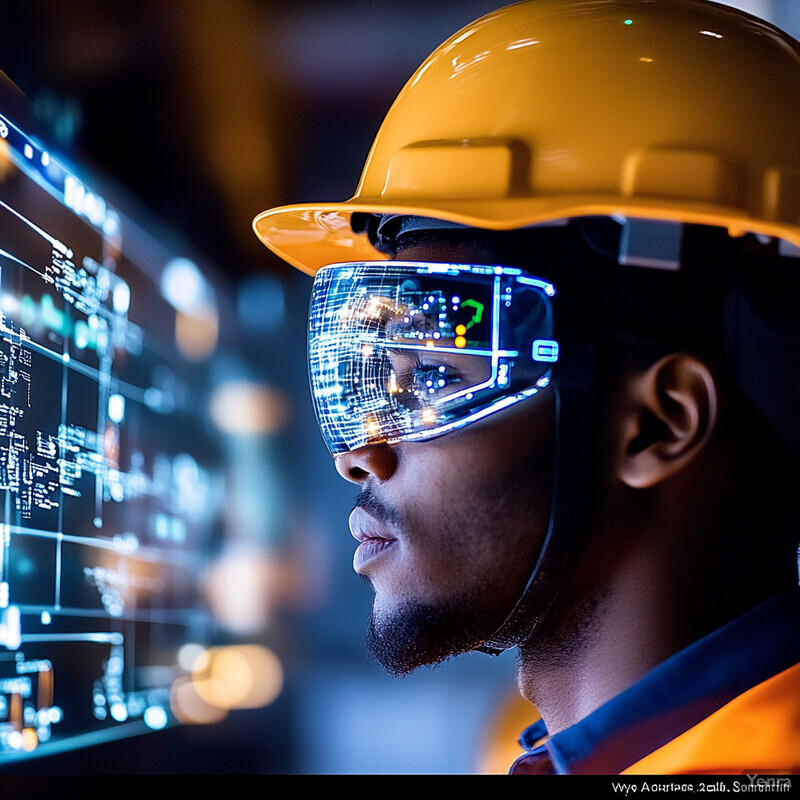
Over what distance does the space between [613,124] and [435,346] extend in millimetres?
379

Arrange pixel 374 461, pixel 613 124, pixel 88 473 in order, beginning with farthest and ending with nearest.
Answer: pixel 88 473 < pixel 374 461 < pixel 613 124

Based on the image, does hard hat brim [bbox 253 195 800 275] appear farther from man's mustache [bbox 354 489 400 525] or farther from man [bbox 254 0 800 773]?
man's mustache [bbox 354 489 400 525]

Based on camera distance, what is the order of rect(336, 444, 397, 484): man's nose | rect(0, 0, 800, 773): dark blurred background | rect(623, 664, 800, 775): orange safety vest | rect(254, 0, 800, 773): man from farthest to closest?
rect(0, 0, 800, 773): dark blurred background < rect(336, 444, 397, 484): man's nose < rect(254, 0, 800, 773): man < rect(623, 664, 800, 775): orange safety vest

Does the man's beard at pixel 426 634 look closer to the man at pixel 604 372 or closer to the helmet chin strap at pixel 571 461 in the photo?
the man at pixel 604 372

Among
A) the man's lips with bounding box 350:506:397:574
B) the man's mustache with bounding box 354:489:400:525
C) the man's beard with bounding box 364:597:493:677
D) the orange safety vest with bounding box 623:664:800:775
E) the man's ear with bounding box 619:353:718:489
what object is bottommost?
the orange safety vest with bounding box 623:664:800:775

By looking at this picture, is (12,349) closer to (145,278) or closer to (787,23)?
(145,278)

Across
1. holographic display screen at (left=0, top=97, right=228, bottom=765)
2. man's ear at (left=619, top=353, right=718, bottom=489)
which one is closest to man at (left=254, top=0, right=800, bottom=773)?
man's ear at (left=619, top=353, right=718, bottom=489)

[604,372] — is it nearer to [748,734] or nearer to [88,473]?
[748,734]

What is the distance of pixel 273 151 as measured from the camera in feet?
5.13

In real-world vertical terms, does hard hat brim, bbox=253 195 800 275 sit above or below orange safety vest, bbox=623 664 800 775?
above

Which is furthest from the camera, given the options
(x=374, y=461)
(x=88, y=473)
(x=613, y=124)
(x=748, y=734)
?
(x=88, y=473)

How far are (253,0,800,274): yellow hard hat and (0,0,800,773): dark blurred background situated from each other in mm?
219

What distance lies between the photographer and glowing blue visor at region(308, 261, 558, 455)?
1.28 meters

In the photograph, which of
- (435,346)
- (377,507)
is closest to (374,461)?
(377,507)
